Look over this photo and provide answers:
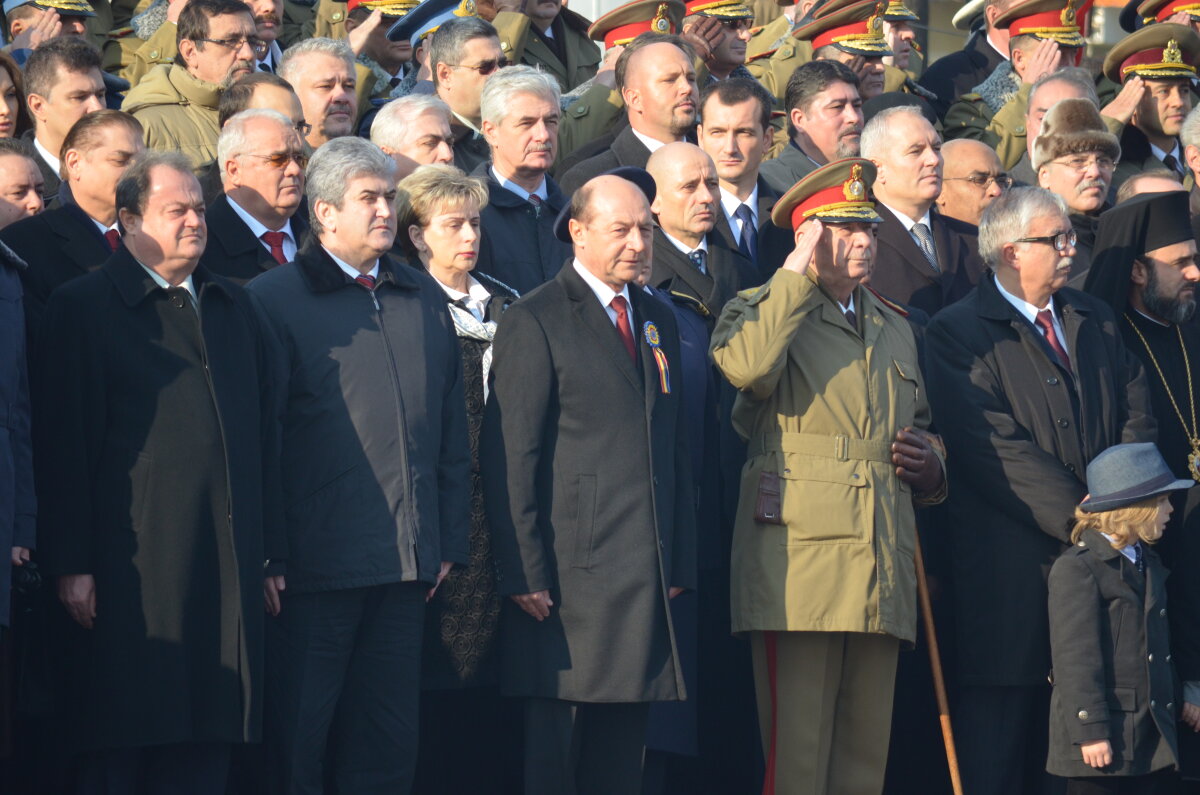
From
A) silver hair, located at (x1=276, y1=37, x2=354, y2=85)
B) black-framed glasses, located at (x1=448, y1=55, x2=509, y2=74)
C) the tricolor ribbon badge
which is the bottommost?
the tricolor ribbon badge

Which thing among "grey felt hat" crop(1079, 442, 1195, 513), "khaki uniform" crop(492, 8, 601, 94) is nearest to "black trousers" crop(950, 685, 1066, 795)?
"grey felt hat" crop(1079, 442, 1195, 513)

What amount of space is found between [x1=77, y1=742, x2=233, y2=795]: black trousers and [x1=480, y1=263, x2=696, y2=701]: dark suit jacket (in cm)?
111

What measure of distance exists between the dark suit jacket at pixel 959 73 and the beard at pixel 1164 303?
375cm

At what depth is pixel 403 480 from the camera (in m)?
6.25

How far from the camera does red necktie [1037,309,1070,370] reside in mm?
7613

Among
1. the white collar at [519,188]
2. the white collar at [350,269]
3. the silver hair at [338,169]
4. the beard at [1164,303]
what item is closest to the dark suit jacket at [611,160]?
the white collar at [519,188]

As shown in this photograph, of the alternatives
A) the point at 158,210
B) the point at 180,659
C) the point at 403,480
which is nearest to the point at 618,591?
the point at 403,480

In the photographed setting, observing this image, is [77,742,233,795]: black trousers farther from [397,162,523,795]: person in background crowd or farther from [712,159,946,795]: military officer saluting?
[712,159,946,795]: military officer saluting

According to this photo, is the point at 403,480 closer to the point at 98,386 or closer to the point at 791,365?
the point at 98,386

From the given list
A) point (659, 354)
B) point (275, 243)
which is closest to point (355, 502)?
point (659, 354)

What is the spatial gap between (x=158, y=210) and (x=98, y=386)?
A: 61 centimetres

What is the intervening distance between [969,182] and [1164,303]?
129 centimetres

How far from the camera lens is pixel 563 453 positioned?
662 centimetres

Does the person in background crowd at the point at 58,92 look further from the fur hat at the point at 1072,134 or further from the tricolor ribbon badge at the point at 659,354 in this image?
the fur hat at the point at 1072,134
